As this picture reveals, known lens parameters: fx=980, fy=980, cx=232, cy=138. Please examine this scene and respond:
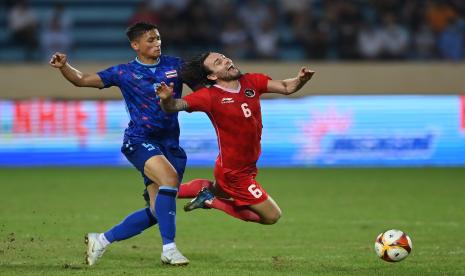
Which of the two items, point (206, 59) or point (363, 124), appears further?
point (363, 124)

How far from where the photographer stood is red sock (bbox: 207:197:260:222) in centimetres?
816

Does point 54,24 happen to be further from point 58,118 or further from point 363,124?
point 363,124

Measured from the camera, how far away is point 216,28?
19.0 meters

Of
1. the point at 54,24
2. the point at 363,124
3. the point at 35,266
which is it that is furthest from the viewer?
the point at 54,24

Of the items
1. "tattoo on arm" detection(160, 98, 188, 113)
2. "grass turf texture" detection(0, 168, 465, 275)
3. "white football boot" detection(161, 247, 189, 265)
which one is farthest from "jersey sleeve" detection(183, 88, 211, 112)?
"grass turf texture" detection(0, 168, 465, 275)

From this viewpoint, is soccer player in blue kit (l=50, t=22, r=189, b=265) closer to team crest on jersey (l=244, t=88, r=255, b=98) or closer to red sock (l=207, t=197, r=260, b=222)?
red sock (l=207, t=197, r=260, b=222)

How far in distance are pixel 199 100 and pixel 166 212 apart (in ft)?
3.03

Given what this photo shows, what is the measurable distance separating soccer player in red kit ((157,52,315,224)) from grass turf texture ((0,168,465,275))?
465mm

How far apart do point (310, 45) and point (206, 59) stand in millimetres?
11233

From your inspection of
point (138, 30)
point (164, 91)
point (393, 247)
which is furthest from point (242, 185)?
point (138, 30)

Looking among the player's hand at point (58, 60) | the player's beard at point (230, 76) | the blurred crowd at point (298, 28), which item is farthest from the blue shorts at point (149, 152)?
the blurred crowd at point (298, 28)

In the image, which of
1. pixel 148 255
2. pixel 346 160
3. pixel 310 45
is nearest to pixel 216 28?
pixel 310 45

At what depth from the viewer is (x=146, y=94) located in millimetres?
7984

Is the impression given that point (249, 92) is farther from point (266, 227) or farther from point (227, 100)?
point (266, 227)
